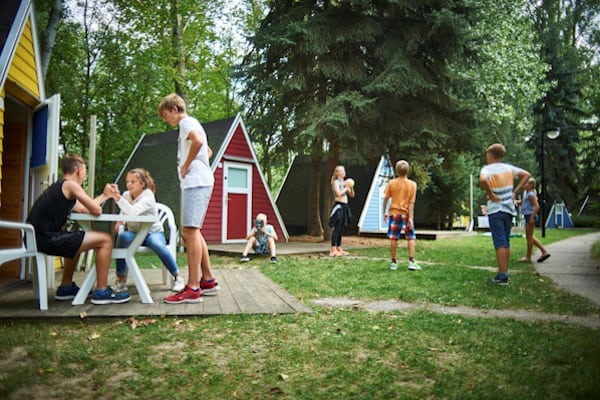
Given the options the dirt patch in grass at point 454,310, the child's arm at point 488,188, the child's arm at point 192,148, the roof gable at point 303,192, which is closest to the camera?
the dirt patch in grass at point 454,310

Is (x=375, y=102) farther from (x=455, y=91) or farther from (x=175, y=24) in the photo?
(x=175, y=24)

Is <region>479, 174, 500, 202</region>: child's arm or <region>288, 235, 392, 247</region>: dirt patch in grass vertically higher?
<region>479, 174, 500, 202</region>: child's arm

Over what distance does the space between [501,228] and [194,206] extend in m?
3.75

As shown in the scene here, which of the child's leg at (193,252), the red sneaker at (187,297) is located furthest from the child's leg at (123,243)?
the child's leg at (193,252)

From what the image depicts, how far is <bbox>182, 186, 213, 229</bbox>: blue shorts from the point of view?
4059 mm

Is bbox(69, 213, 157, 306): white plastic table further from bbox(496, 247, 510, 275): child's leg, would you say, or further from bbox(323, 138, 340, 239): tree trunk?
bbox(323, 138, 340, 239): tree trunk

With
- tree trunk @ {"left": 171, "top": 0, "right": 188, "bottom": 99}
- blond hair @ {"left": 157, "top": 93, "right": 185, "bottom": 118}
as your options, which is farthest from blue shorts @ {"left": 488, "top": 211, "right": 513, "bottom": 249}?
tree trunk @ {"left": 171, "top": 0, "right": 188, "bottom": 99}

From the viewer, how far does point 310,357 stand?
274 centimetres

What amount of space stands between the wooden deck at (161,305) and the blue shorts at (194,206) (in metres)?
0.74

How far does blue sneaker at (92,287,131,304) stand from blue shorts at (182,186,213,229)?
87 cm

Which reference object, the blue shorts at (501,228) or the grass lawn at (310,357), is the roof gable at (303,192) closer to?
the blue shorts at (501,228)

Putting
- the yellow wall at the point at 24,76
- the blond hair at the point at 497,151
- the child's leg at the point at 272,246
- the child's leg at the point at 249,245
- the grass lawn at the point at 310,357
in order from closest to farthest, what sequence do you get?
the grass lawn at the point at 310,357, the yellow wall at the point at 24,76, the blond hair at the point at 497,151, the child's leg at the point at 272,246, the child's leg at the point at 249,245

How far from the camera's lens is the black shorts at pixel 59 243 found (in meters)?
3.75

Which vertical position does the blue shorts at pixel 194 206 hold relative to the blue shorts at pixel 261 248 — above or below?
above
